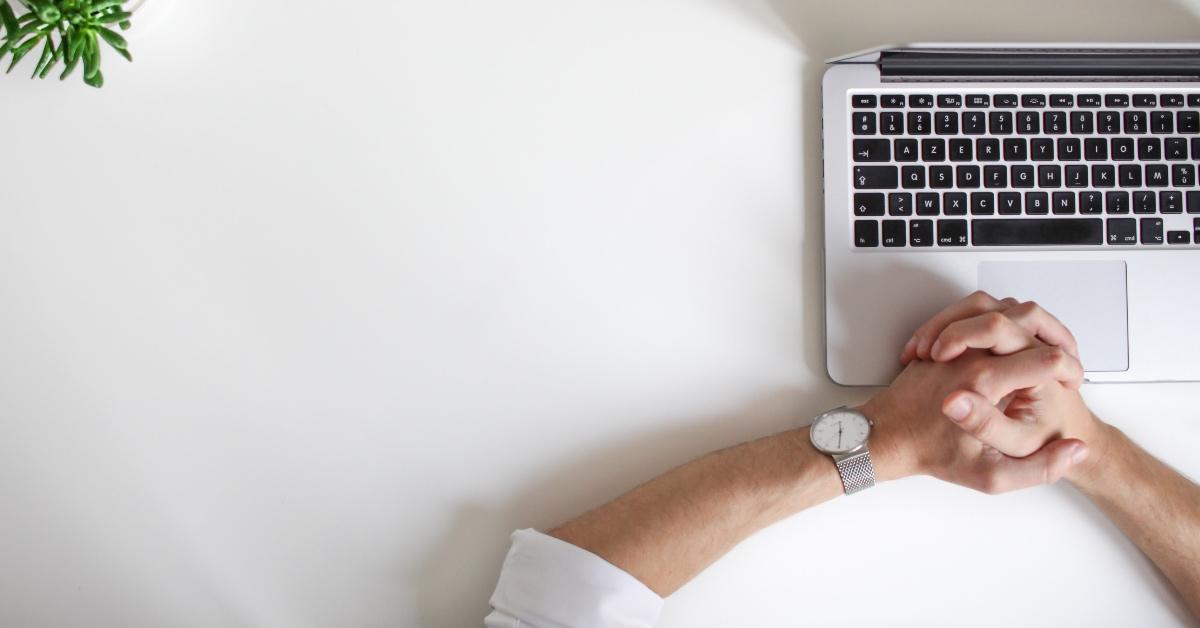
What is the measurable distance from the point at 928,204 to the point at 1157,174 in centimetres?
25

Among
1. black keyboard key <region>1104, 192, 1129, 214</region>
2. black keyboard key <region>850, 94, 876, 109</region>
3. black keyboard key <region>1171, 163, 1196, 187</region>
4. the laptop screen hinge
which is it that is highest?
the laptop screen hinge

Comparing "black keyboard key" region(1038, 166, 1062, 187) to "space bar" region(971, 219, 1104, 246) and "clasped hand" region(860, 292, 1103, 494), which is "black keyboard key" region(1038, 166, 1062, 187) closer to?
"space bar" region(971, 219, 1104, 246)

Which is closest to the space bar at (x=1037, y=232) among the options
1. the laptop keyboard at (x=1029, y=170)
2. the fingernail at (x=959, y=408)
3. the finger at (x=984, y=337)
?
the laptop keyboard at (x=1029, y=170)

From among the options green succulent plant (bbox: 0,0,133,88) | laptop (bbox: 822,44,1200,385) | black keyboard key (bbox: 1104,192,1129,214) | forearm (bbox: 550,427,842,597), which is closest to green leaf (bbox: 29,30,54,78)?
green succulent plant (bbox: 0,0,133,88)

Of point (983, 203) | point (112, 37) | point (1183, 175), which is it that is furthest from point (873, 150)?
point (112, 37)

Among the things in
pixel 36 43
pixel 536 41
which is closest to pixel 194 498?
pixel 36 43

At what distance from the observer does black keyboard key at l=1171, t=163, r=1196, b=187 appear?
903mm

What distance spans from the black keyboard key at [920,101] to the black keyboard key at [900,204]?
0.10 m

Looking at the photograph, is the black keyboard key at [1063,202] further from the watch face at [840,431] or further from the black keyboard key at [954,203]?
the watch face at [840,431]

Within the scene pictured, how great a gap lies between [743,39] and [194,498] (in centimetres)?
83

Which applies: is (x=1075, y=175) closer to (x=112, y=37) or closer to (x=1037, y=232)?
(x=1037, y=232)

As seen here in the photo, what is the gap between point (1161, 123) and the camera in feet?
2.97

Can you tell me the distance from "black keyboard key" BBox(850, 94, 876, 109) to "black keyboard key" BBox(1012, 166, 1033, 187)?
0.17m

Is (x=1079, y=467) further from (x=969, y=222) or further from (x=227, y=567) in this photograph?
(x=227, y=567)
